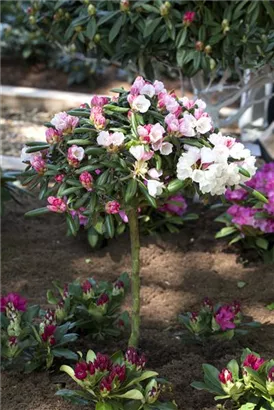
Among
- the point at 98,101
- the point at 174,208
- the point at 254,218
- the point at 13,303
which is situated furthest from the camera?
the point at 174,208

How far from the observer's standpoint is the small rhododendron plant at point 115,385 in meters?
2.51

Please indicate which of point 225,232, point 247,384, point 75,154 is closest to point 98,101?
point 75,154

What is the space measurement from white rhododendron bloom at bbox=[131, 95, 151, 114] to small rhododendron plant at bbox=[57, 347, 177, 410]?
0.81 m

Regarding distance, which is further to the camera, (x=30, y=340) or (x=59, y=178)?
(x=30, y=340)

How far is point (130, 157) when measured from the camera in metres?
2.55

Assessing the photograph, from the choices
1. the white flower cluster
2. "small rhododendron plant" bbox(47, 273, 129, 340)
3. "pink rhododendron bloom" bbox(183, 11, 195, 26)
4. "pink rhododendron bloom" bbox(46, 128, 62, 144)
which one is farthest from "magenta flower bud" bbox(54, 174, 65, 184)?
"pink rhododendron bloom" bbox(183, 11, 195, 26)

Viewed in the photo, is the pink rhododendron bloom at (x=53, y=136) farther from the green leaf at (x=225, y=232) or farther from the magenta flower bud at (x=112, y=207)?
the green leaf at (x=225, y=232)

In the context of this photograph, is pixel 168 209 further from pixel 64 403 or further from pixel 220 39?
pixel 64 403

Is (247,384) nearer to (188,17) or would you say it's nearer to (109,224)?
(109,224)

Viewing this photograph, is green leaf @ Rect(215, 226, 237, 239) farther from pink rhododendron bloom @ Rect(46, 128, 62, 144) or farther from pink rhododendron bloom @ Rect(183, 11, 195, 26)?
pink rhododendron bloom @ Rect(46, 128, 62, 144)

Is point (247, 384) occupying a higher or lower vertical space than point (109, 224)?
lower

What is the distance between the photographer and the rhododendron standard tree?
248cm

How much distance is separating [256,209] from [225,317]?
3.23 ft

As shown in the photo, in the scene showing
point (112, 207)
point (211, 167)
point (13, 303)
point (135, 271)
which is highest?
point (211, 167)
